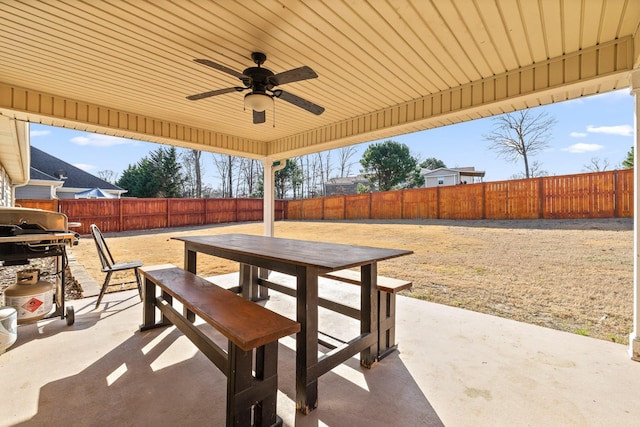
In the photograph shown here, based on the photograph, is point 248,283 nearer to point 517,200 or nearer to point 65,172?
point 517,200

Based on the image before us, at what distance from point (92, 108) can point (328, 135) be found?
319 centimetres

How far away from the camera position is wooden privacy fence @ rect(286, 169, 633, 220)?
7301mm

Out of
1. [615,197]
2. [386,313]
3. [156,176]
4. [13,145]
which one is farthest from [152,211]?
[615,197]

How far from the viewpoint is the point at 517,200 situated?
8836 mm

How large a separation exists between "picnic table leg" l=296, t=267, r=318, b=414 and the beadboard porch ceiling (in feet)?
5.85

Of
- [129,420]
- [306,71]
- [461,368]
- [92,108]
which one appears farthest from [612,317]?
[92,108]

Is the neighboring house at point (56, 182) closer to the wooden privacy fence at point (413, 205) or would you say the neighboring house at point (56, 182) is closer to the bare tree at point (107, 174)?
the wooden privacy fence at point (413, 205)

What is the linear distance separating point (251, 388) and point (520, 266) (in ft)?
17.0

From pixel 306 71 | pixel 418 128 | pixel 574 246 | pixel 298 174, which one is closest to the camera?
pixel 306 71

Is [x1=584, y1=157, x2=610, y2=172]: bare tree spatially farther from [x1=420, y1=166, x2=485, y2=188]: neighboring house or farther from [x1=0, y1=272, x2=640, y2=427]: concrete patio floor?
[x1=0, y1=272, x2=640, y2=427]: concrete patio floor

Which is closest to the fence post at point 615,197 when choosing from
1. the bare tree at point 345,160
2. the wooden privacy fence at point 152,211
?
the wooden privacy fence at point 152,211

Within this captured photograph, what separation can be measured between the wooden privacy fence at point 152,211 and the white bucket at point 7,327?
10308 mm

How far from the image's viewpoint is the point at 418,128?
3.88 meters

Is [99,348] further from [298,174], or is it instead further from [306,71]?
[298,174]
